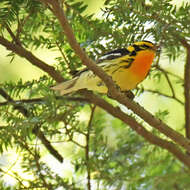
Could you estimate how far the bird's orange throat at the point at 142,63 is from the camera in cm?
129

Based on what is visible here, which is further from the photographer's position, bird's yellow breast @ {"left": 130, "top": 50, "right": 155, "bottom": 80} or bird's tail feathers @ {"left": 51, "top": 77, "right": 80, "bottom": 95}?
bird's yellow breast @ {"left": 130, "top": 50, "right": 155, "bottom": 80}

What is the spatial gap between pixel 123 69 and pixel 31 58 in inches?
17.1

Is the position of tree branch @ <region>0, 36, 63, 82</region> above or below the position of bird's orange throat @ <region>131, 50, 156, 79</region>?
below

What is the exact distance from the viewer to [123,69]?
132cm

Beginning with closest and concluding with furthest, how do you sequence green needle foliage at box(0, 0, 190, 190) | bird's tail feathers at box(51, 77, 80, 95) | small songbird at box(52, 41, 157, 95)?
1. green needle foliage at box(0, 0, 190, 190)
2. bird's tail feathers at box(51, 77, 80, 95)
3. small songbird at box(52, 41, 157, 95)

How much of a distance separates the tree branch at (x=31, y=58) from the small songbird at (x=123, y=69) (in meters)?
0.18

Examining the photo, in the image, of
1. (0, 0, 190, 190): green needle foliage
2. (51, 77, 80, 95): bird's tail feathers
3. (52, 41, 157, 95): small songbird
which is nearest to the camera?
(0, 0, 190, 190): green needle foliage

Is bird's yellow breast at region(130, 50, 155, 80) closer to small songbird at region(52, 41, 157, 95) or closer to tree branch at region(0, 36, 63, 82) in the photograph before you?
small songbird at region(52, 41, 157, 95)

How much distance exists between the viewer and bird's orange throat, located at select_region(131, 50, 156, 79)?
4.22 feet

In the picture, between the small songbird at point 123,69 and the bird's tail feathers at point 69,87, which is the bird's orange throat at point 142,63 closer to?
the small songbird at point 123,69

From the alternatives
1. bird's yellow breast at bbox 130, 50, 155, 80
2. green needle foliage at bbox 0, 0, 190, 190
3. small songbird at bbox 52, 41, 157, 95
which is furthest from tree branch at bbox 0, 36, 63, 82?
bird's yellow breast at bbox 130, 50, 155, 80

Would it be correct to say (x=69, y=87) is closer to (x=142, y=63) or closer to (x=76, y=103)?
(x=76, y=103)

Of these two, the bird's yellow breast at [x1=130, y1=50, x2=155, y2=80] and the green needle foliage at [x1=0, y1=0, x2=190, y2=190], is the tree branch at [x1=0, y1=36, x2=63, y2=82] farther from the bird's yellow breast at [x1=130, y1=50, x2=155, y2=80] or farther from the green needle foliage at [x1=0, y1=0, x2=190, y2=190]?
the bird's yellow breast at [x1=130, y1=50, x2=155, y2=80]

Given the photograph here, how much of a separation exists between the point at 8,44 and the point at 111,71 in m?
0.49
